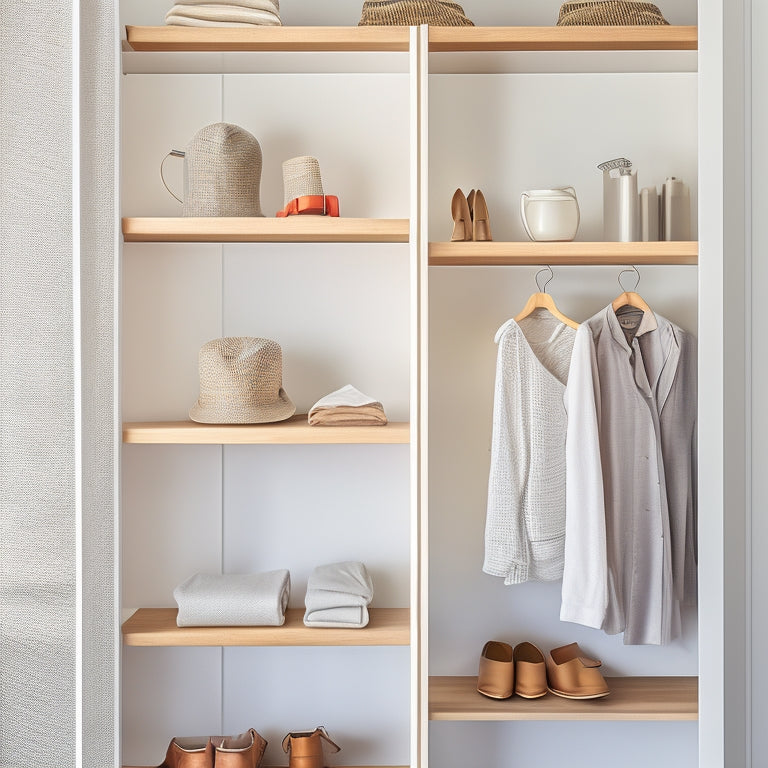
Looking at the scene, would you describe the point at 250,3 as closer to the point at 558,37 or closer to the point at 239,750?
the point at 558,37

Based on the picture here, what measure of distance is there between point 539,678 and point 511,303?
38.1 inches

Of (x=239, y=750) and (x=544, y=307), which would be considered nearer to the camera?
(x=239, y=750)

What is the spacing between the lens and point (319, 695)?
211 centimetres

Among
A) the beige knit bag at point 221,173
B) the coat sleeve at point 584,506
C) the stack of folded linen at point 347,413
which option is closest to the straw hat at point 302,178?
the beige knit bag at point 221,173

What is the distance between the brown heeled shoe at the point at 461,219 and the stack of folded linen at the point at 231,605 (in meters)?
0.97

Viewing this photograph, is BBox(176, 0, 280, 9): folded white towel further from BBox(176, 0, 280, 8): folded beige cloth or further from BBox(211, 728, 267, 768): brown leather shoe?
BBox(211, 728, 267, 768): brown leather shoe

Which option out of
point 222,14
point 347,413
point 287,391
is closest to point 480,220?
point 347,413

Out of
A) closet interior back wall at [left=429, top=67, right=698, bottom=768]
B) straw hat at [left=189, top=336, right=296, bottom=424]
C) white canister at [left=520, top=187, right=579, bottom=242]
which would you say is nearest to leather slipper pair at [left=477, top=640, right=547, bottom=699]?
closet interior back wall at [left=429, top=67, right=698, bottom=768]

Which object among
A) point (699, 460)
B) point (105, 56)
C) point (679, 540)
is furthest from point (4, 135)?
point (679, 540)

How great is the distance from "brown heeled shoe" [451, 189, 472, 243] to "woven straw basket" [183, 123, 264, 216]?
49cm

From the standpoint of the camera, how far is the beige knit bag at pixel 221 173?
1.90 meters

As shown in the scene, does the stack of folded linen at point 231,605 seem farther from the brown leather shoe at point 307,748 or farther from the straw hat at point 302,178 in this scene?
the straw hat at point 302,178

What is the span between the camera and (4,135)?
4.46ft

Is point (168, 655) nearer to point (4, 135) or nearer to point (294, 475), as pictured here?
point (294, 475)
